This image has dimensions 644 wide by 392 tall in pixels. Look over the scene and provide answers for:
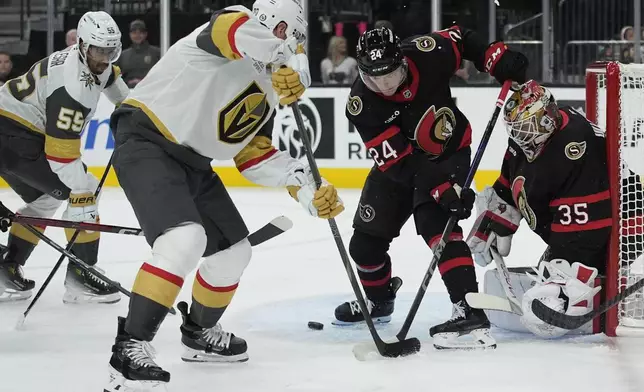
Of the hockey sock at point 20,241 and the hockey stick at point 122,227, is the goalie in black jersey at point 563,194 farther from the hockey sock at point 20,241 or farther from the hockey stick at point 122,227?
the hockey sock at point 20,241

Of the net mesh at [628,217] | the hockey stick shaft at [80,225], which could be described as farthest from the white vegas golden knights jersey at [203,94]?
the net mesh at [628,217]

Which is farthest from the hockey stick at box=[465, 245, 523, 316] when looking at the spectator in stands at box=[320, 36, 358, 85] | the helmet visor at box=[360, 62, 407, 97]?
the spectator in stands at box=[320, 36, 358, 85]

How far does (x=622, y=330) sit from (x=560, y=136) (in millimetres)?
636

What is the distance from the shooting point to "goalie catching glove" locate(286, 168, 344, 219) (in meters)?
3.00

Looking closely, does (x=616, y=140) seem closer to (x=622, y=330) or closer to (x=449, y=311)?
(x=622, y=330)

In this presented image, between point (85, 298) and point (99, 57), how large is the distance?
88 centimetres

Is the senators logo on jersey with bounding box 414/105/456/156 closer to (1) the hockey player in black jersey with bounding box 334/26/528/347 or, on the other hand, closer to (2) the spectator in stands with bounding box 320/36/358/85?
(1) the hockey player in black jersey with bounding box 334/26/528/347

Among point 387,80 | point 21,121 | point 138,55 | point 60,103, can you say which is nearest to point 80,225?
point 60,103

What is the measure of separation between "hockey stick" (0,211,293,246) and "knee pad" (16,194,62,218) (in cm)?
34

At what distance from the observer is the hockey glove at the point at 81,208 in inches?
150

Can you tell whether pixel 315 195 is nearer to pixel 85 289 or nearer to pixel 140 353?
pixel 140 353

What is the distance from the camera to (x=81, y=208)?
382cm

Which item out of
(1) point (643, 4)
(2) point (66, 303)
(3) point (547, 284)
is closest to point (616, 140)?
(3) point (547, 284)

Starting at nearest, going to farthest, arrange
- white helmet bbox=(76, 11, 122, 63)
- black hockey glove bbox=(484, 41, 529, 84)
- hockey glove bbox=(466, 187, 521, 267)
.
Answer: black hockey glove bbox=(484, 41, 529, 84)
hockey glove bbox=(466, 187, 521, 267)
white helmet bbox=(76, 11, 122, 63)
